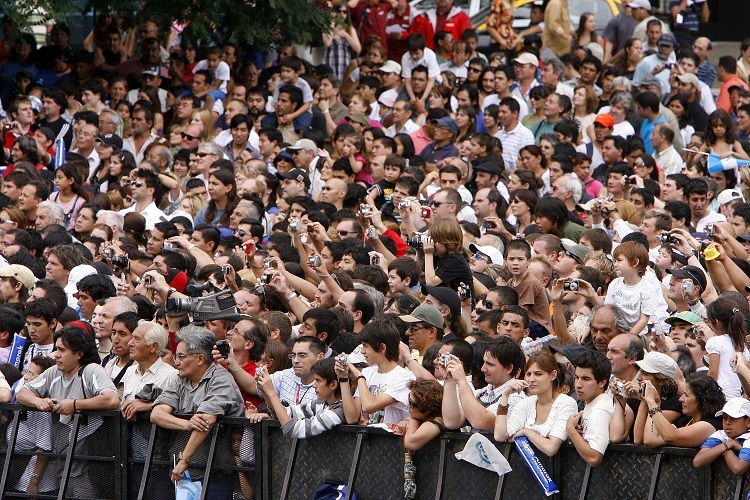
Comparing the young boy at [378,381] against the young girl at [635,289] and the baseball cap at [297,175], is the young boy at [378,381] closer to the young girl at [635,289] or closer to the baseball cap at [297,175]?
the young girl at [635,289]

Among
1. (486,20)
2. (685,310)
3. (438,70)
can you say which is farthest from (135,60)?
(685,310)

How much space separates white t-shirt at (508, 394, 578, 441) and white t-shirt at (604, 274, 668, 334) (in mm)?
2191

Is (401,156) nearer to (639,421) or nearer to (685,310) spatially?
(685,310)

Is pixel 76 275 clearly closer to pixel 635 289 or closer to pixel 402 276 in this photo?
pixel 402 276

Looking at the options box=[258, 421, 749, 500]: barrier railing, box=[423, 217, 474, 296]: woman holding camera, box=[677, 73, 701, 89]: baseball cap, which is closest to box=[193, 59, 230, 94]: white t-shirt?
box=[677, 73, 701, 89]: baseball cap

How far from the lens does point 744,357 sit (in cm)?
860

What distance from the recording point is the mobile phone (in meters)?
9.18

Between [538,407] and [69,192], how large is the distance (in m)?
7.71

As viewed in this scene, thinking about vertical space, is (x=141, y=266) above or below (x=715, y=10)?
above

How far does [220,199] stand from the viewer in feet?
46.7

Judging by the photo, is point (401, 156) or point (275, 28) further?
point (275, 28)

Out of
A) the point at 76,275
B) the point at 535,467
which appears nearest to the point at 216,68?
the point at 76,275

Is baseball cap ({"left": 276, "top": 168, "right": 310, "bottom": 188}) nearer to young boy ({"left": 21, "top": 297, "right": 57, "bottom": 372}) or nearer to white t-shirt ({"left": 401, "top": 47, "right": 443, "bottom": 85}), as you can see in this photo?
white t-shirt ({"left": 401, "top": 47, "right": 443, "bottom": 85})

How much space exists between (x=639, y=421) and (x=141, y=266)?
17.7 feet
